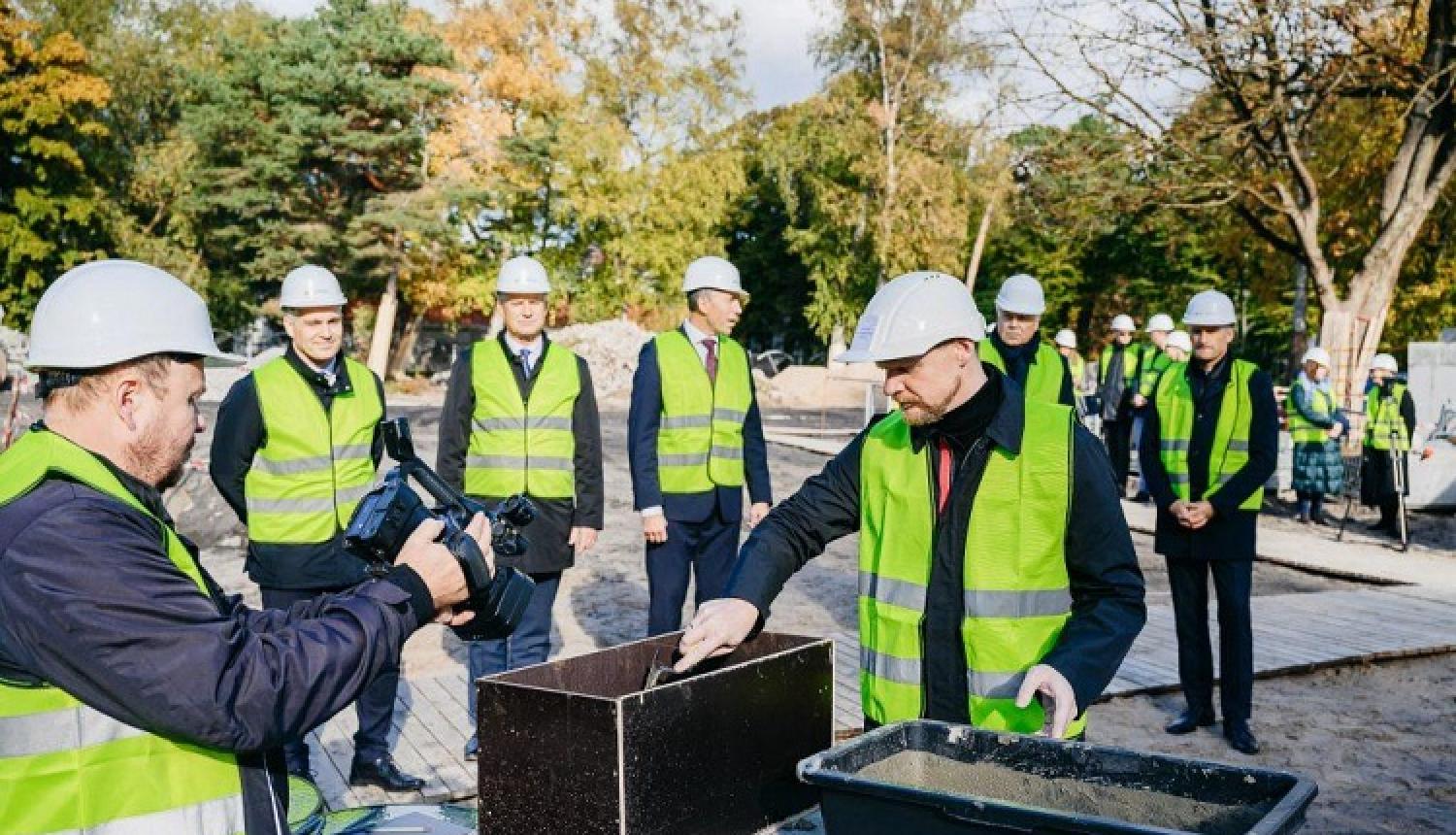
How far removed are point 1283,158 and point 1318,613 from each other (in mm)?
13231

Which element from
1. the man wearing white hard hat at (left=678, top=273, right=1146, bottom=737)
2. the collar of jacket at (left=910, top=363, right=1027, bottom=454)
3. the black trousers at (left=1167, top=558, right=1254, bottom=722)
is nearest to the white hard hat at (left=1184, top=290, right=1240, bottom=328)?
the black trousers at (left=1167, top=558, right=1254, bottom=722)

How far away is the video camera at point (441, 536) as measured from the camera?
Result: 2.52 m

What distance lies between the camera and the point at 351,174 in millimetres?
39094

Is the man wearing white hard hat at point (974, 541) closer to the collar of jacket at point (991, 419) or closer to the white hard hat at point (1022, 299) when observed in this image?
the collar of jacket at point (991, 419)

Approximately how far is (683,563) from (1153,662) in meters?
3.23

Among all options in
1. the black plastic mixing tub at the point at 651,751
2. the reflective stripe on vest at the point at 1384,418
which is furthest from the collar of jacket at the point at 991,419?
the reflective stripe on vest at the point at 1384,418

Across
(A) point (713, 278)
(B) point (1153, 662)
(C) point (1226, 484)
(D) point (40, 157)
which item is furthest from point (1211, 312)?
(D) point (40, 157)

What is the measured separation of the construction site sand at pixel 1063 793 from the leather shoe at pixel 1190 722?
170 inches

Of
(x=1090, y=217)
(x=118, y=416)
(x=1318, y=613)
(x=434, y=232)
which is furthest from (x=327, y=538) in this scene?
(x=434, y=232)

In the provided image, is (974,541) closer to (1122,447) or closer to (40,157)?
(1122,447)

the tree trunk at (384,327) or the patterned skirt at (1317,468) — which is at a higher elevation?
the tree trunk at (384,327)

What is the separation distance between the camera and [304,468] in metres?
5.14

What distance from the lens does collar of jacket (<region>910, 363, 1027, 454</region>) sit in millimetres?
3184

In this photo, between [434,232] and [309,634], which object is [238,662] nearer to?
[309,634]
